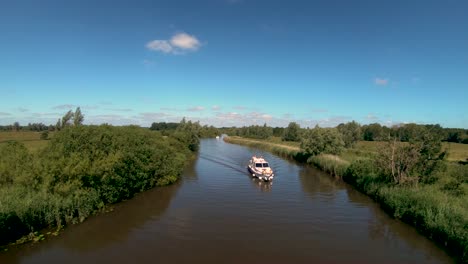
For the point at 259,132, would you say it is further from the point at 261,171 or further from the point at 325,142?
the point at 261,171

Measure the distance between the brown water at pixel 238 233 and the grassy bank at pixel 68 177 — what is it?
131 cm

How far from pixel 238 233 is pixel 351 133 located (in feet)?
218

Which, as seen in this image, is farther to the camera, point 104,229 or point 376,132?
point 376,132

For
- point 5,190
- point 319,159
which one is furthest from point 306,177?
point 5,190

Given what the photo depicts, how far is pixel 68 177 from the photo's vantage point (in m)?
21.0

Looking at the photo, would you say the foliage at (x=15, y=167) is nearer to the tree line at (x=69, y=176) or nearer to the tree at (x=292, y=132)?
the tree line at (x=69, y=176)

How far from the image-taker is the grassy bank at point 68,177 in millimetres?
18297

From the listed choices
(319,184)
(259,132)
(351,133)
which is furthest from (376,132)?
(319,184)

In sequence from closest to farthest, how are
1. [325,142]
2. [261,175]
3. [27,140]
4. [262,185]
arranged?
[262,185], [261,175], [325,142], [27,140]

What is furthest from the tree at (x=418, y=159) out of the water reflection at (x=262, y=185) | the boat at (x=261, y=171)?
the boat at (x=261, y=171)

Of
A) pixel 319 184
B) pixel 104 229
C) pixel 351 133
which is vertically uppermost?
pixel 351 133

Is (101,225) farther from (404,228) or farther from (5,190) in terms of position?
(404,228)

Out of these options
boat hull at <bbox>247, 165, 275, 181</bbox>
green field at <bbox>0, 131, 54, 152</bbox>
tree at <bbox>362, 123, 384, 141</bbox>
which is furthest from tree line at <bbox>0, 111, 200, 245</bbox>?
tree at <bbox>362, 123, 384, 141</bbox>

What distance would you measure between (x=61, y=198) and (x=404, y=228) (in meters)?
22.8
